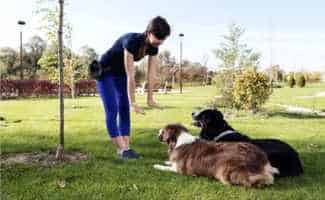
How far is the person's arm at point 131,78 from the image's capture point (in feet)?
13.3

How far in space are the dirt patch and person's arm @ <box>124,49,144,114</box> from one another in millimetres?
Answer: 1103

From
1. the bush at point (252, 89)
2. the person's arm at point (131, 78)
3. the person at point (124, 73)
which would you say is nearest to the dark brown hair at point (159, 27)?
the person at point (124, 73)

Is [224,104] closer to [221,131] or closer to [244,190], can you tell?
[221,131]

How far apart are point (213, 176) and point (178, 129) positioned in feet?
2.79

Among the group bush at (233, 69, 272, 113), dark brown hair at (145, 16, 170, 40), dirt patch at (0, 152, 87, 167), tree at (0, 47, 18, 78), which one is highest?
tree at (0, 47, 18, 78)

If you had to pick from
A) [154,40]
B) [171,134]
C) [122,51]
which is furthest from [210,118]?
[122,51]

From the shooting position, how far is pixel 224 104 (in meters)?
12.8

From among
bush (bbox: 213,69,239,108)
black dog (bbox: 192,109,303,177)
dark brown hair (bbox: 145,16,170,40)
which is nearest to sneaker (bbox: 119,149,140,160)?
black dog (bbox: 192,109,303,177)

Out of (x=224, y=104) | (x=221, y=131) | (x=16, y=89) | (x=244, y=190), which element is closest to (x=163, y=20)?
(x=221, y=131)

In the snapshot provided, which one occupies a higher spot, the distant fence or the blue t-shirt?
the blue t-shirt

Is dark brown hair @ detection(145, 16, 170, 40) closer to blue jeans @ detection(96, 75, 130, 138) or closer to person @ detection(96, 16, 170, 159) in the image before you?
person @ detection(96, 16, 170, 159)

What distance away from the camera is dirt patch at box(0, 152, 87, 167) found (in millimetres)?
4441

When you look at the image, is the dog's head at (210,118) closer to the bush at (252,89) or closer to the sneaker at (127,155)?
the sneaker at (127,155)

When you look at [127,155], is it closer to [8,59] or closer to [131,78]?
[131,78]
